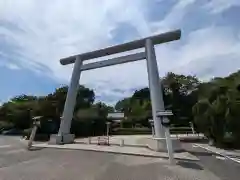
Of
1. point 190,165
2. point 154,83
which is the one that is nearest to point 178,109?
point 154,83

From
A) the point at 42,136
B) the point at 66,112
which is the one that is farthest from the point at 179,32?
the point at 42,136

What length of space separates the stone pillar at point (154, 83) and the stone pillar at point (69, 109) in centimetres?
722

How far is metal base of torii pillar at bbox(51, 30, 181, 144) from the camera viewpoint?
771 inches

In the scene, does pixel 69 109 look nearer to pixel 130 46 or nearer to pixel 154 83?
pixel 130 46

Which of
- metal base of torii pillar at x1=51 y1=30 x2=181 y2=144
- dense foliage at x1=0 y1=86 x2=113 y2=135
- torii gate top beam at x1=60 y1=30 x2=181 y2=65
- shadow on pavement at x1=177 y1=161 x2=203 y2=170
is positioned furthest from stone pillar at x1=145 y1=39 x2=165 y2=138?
dense foliage at x1=0 y1=86 x2=113 y2=135

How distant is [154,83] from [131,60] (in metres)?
3.38

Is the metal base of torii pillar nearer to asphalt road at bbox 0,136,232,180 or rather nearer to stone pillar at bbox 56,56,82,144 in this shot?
stone pillar at bbox 56,56,82,144

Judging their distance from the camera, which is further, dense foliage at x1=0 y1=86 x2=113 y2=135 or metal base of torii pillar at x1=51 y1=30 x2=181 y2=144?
dense foliage at x1=0 y1=86 x2=113 y2=135

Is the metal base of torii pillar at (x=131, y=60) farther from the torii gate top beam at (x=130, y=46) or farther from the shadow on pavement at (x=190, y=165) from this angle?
the shadow on pavement at (x=190, y=165)

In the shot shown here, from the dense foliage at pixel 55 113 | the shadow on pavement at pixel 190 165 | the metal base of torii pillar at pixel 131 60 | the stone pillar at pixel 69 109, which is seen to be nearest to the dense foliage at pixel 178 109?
the dense foliage at pixel 55 113

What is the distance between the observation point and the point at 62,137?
23844 mm

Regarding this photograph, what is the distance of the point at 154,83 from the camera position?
65.5 ft

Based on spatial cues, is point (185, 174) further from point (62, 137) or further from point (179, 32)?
point (62, 137)

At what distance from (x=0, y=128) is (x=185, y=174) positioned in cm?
5727
